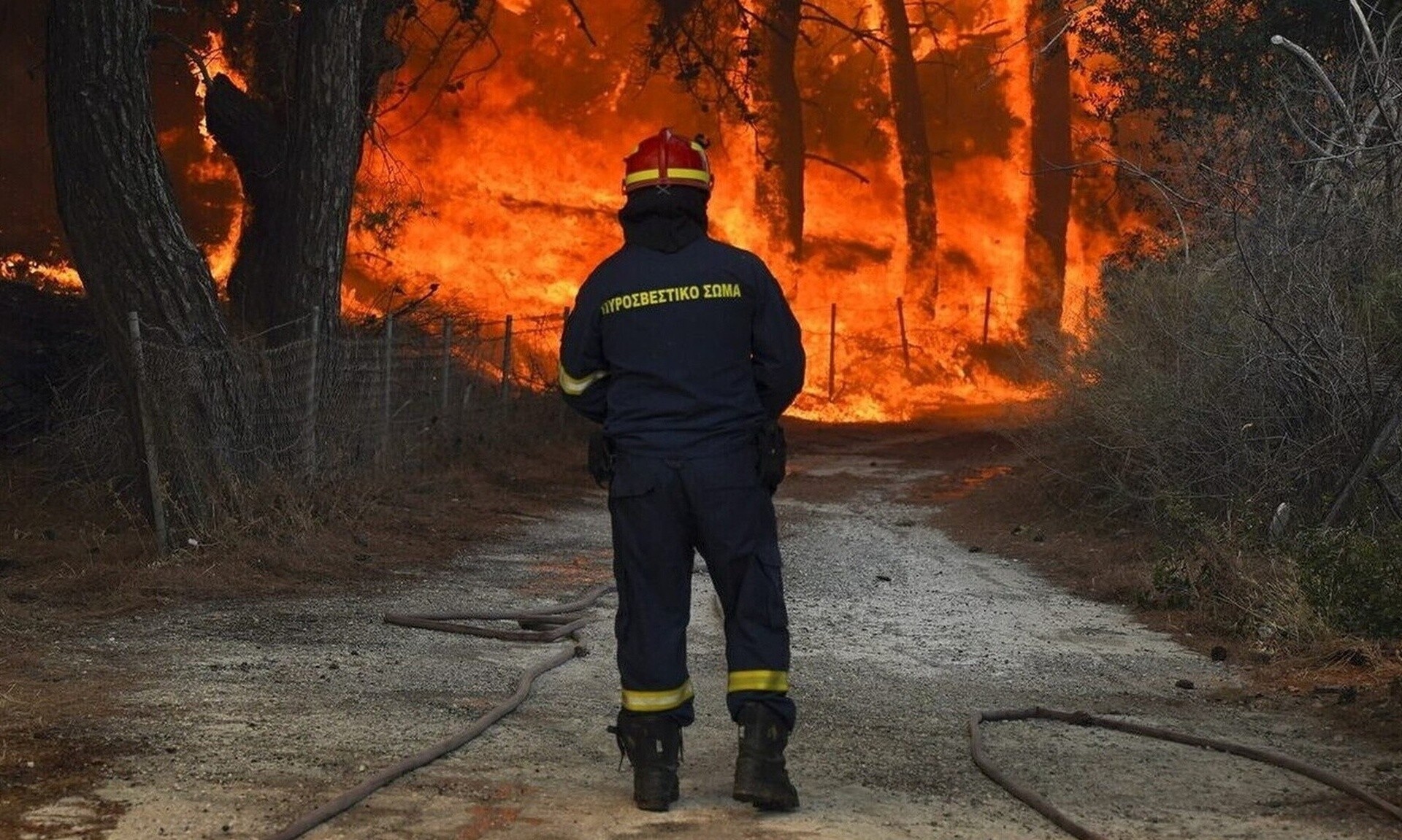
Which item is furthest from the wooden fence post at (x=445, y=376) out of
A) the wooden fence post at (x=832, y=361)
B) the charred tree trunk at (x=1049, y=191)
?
the charred tree trunk at (x=1049, y=191)

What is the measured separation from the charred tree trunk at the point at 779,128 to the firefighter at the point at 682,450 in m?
25.2

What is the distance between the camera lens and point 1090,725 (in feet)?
23.9

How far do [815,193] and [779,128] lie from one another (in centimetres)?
808

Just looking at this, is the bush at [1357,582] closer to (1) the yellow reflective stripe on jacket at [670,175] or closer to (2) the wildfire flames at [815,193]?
(1) the yellow reflective stripe on jacket at [670,175]

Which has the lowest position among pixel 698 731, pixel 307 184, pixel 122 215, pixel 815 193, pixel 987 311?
pixel 698 731

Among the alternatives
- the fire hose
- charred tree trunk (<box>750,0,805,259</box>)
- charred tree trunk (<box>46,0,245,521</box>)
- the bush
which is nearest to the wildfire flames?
charred tree trunk (<box>750,0,805,259</box>)

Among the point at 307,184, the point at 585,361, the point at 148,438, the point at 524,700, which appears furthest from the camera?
the point at 307,184

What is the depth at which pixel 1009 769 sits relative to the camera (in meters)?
6.51

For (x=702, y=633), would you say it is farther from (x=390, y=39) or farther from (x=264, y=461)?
(x=390, y=39)

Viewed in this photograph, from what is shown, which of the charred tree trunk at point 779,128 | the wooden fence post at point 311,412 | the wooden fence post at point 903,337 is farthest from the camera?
the wooden fence post at point 903,337

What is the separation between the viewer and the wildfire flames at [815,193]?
116ft

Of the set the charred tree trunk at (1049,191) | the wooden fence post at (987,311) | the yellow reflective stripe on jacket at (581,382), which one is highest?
the charred tree trunk at (1049,191)

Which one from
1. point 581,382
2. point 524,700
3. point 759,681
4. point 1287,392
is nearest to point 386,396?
point 1287,392

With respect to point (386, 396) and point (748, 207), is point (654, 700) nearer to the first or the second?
point (386, 396)
